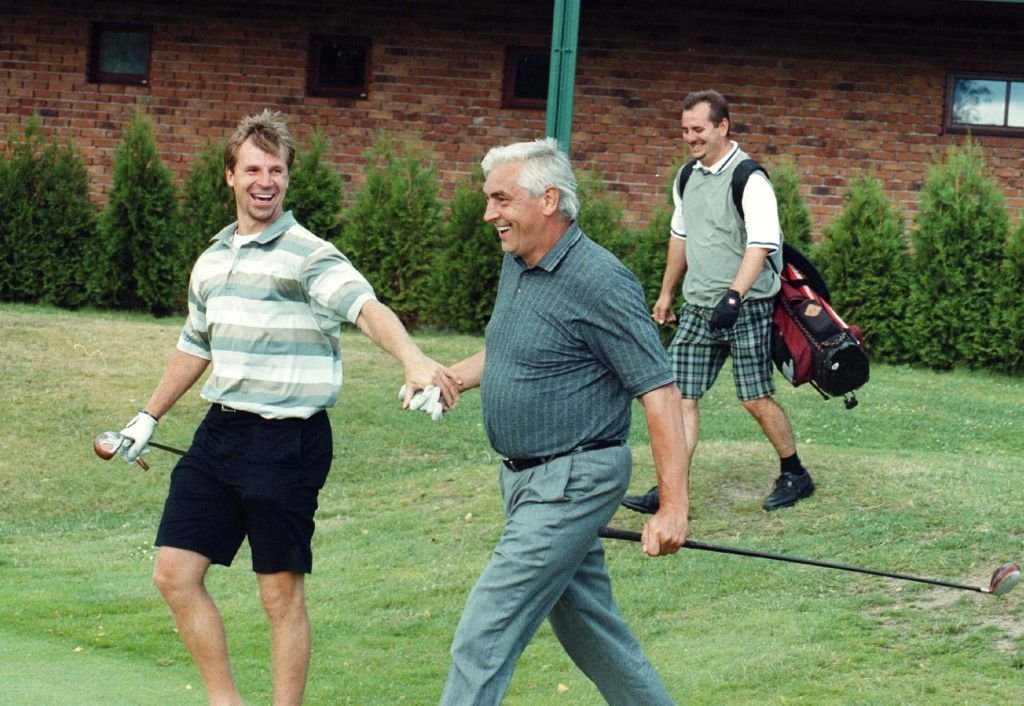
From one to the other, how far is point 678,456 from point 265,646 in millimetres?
2904

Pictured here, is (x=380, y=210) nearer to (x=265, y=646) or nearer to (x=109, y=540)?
(x=109, y=540)

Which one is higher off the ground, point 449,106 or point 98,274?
point 449,106

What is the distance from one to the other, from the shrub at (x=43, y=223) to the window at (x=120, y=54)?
1233 millimetres

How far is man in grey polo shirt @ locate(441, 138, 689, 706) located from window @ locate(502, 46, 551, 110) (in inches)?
468

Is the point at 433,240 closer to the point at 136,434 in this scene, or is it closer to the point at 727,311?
the point at 727,311

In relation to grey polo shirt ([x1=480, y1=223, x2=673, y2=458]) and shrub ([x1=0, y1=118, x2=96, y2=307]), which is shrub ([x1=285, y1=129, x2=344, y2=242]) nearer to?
shrub ([x1=0, y1=118, x2=96, y2=307])

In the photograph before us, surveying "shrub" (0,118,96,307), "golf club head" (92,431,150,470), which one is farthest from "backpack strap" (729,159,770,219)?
"shrub" (0,118,96,307)

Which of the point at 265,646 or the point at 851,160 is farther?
the point at 851,160

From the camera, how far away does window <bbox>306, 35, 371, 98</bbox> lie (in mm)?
16609

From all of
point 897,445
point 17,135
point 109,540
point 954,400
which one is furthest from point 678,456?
point 17,135

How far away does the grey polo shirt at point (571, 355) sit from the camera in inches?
176

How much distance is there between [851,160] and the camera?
15.9 meters

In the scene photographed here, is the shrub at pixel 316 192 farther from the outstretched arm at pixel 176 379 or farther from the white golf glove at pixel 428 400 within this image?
the white golf glove at pixel 428 400

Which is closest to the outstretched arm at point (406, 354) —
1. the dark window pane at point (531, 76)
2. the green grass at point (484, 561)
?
the green grass at point (484, 561)
